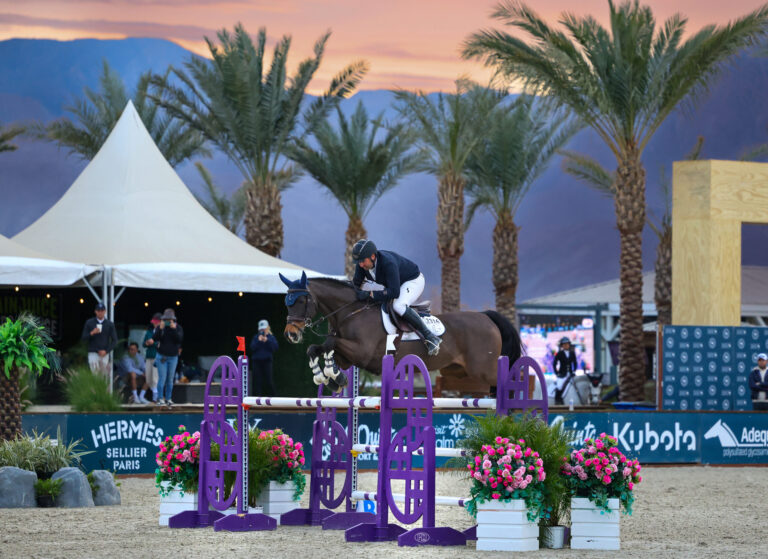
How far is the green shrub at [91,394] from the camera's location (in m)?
16.2

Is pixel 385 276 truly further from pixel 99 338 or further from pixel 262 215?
pixel 262 215

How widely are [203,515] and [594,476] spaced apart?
3.55m

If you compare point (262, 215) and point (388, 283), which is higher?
point (262, 215)

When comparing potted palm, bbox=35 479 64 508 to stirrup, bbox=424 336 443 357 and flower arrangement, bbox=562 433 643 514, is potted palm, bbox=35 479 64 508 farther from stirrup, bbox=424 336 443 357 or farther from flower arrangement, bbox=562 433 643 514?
flower arrangement, bbox=562 433 643 514

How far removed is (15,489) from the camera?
12.5m

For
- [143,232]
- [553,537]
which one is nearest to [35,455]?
[553,537]

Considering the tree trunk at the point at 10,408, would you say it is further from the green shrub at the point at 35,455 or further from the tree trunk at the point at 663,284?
the tree trunk at the point at 663,284

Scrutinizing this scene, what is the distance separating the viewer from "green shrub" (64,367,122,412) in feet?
→ 53.1

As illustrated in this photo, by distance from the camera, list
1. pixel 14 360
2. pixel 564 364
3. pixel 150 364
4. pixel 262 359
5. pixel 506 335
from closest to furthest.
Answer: pixel 506 335 < pixel 14 360 < pixel 262 359 < pixel 150 364 < pixel 564 364

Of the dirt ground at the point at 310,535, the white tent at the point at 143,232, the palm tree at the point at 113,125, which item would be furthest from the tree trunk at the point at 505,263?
the dirt ground at the point at 310,535

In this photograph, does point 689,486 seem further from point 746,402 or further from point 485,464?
point 485,464

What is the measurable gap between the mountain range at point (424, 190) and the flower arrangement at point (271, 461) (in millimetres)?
74194

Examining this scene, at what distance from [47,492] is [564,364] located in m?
14.7

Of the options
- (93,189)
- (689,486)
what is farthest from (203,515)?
(93,189)
